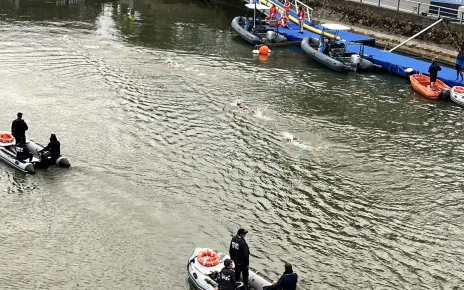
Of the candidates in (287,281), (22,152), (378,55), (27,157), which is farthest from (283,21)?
(287,281)

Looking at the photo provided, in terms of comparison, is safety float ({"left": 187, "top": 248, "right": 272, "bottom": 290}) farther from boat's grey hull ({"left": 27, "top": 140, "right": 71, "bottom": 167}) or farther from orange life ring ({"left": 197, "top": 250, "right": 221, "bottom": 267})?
boat's grey hull ({"left": 27, "top": 140, "right": 71, "bottom": 167})

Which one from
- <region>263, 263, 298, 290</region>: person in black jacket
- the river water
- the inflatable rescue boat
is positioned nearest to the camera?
<region>263, 263, 298, 290</region>: person in black jacket

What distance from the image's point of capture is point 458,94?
3002 centimetres

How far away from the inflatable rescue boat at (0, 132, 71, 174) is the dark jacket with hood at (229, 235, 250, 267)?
9724 millimetres

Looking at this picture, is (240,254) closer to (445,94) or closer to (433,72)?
(445,94)

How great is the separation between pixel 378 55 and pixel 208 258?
82.7 feet

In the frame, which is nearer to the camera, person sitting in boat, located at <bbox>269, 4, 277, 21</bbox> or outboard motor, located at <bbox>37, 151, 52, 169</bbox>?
outboard motor, located at <bbox>37, 151, 52, 169</bbox>

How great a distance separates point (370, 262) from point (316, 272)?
5.87ft

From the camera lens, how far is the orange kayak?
30.7 meters

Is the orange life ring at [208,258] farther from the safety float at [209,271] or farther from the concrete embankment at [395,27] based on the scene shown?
the concrete embankment at [395,27]

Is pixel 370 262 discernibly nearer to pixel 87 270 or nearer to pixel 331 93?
pixel 87 270

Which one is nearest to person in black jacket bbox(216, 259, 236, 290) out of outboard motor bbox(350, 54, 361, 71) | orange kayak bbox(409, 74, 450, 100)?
orange kayak bbox(409, 74, 450, 100)

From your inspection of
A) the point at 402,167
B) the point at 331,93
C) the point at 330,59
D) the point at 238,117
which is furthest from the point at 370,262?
the point at 330,59

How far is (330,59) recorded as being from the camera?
35438mm
